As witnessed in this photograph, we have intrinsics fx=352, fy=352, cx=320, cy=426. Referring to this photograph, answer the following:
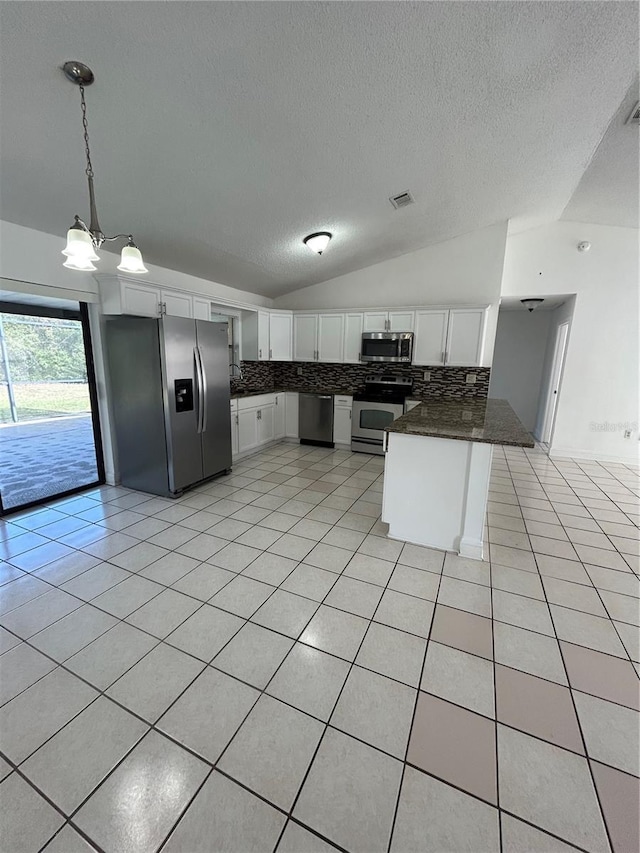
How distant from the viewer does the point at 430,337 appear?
16.1ft

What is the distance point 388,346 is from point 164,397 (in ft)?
10.1

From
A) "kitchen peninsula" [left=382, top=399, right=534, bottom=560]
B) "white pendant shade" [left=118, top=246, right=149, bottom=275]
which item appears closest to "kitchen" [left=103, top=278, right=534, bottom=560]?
"kitchen peninsula" [left=382, top=399, right=534, bottom=560]

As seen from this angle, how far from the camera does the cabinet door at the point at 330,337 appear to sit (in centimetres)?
541

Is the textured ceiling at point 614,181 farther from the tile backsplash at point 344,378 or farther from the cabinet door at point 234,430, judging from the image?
the cabinet door at point 234,430

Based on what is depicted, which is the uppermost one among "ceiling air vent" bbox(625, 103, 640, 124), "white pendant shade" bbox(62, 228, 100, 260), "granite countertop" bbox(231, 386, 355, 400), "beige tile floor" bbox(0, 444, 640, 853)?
"ceiling air vent" bbox(625, 103, 640, 124)

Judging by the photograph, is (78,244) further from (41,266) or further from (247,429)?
(247,429)

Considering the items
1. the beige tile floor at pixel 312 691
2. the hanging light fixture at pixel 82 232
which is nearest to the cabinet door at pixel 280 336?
the beige tile floor at pixel 312 691

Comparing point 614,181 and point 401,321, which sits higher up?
point 614,181

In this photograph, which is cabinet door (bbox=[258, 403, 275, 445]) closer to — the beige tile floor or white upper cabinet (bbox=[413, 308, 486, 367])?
white upper cabinet (bbox=[413, 308, 486, 367])

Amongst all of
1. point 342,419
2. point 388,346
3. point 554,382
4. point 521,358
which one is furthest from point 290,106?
point 521,358

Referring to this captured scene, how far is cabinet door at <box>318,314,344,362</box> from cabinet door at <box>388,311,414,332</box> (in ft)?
2.51

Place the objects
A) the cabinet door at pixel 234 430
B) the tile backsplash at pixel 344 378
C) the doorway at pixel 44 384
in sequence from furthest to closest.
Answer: the tile backsplash at pixel 344 378 → the cabinet door at pixel 234 430 → the doorway at pixel 44 384

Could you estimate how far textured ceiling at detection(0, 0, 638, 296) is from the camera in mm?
1598

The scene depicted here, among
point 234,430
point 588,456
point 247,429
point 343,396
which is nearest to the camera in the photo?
point 234,430
